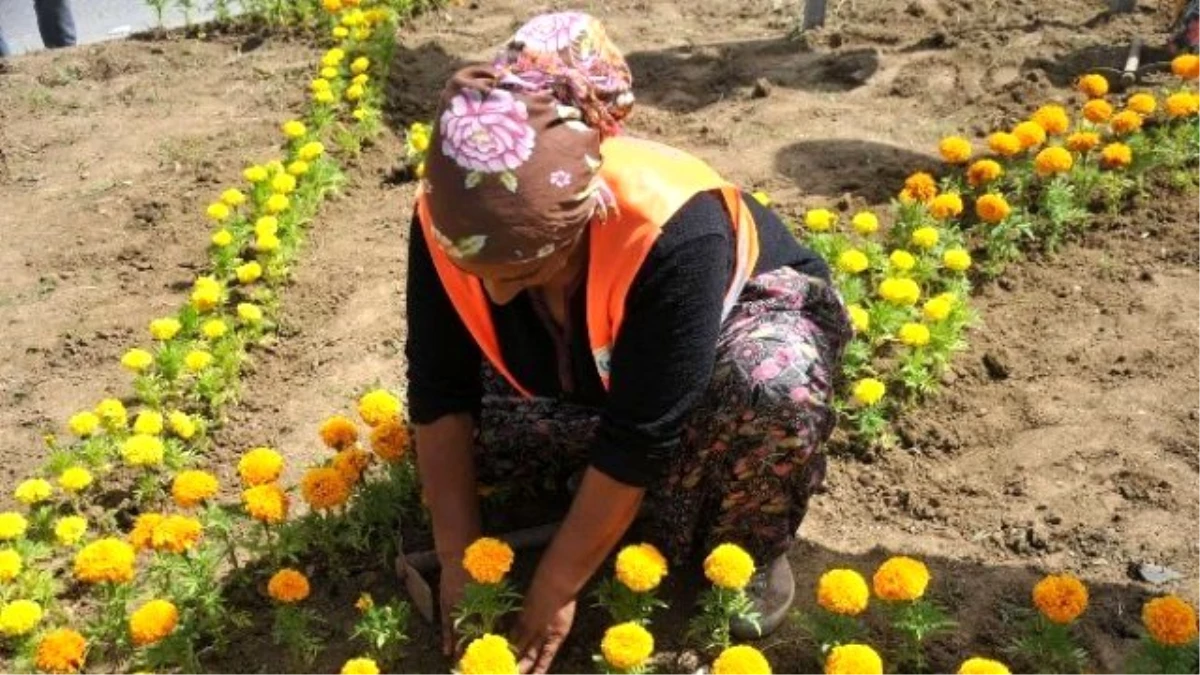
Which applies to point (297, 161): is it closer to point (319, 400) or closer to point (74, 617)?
point (319, 400)

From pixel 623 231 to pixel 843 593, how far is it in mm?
913

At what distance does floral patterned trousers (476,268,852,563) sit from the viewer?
2.61 m

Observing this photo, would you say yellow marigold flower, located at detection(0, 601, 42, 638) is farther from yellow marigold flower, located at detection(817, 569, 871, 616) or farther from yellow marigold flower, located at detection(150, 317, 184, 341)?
yellow marigold flower, located at detection(817, 569, 871, 616)

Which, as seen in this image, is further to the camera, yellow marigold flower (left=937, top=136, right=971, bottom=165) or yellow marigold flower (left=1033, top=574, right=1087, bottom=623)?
yellow marigold flower (left=937, top=136, right=971, bottom=165)

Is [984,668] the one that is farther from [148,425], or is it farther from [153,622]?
[148,425]

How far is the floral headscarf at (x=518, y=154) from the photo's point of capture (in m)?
2.07

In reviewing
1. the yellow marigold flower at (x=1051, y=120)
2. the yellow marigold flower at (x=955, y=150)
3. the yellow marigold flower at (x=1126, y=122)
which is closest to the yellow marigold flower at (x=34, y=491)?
the yellow marigold flower at (x=955, y=150)

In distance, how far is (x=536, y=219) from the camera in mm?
2121

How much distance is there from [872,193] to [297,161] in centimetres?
250

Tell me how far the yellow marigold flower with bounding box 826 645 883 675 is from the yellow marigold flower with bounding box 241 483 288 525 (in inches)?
53.4

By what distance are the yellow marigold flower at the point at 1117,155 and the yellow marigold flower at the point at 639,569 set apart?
2907 mm

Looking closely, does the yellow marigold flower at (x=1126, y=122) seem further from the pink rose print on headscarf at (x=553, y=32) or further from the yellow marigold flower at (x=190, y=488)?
the yellow marigold flower at (x=190, y=488)

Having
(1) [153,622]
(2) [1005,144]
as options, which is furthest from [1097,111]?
(1) [153,622]

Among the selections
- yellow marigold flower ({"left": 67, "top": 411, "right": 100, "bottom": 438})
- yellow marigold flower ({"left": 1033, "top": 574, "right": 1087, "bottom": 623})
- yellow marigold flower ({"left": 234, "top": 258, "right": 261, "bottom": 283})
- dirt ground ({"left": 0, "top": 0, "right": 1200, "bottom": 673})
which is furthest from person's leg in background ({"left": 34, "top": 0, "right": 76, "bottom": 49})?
yellow marigold flower ({"left": 1033, "top": 574, "right": 1087, "bottom": 623})
